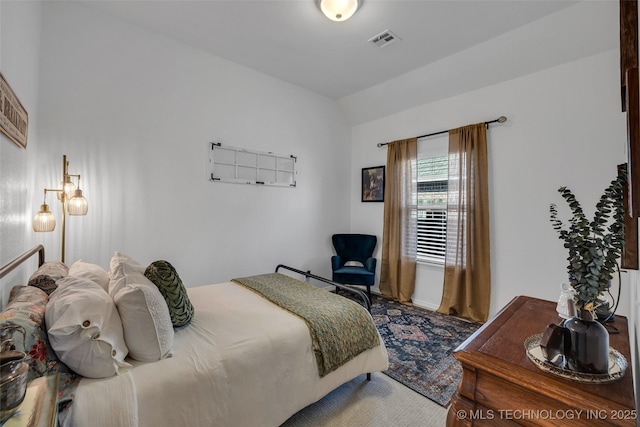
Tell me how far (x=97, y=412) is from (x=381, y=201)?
3842 millimetres

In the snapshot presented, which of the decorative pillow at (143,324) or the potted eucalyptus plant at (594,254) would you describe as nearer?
the potted eucalyptus plant at (594,254)

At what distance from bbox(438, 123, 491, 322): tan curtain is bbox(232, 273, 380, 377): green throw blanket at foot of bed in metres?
1.84

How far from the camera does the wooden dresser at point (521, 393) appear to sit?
722 millimetres

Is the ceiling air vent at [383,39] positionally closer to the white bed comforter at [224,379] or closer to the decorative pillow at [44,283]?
the white bed comforter at [224,379]

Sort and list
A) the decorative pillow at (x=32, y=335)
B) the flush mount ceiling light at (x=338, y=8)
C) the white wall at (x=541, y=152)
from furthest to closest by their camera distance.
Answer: the white wall at (x=541, y=152)
the flush mount ceiling light at (x=338, y=8)
the decorative pillow at (x=32, y=335)

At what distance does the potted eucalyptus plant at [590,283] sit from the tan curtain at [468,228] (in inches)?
93.4

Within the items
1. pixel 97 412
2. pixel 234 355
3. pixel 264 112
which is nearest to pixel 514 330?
pixel 234 355

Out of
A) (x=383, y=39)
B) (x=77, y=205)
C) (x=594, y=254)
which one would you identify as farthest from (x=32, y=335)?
(x=383, y=39)

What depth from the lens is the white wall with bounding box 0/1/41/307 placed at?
132 cm

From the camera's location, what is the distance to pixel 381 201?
4.26 metres

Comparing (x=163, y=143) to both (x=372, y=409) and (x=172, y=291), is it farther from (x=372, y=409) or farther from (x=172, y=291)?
(x=372, y=409)

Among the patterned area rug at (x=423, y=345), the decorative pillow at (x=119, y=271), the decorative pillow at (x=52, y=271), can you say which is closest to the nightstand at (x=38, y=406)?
the decorative pillow at (x=119, y=271)

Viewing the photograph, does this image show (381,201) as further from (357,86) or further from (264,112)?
(264,112)

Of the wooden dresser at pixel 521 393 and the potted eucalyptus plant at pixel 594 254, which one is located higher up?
the potted eucalyptus plant at pixel 594 254
